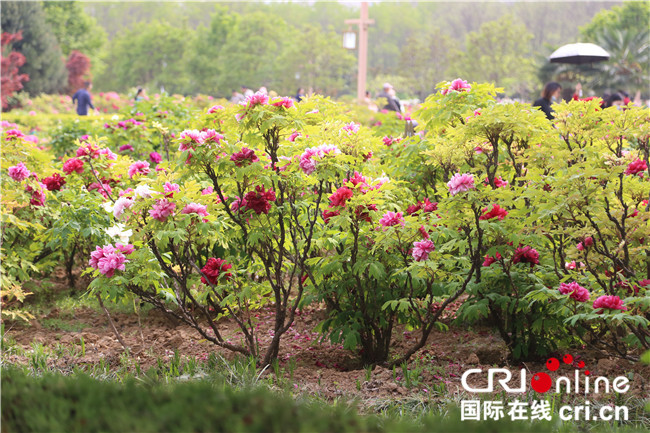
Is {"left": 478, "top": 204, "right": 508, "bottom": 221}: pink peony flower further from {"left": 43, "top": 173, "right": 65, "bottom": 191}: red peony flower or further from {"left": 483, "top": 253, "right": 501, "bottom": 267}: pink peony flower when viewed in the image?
{"left": 43, "top": 173, "right": 65, "bottom": 191}: red peony flower

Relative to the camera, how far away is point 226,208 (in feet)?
12.6

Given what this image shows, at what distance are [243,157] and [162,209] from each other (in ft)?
1.76

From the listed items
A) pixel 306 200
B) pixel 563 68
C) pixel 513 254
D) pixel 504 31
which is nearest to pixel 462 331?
pixel 513 254

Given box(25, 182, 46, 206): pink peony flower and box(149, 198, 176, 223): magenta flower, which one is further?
box(25, 182, 46, 206): pink peony flower

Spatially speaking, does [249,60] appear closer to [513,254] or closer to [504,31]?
[504,31]

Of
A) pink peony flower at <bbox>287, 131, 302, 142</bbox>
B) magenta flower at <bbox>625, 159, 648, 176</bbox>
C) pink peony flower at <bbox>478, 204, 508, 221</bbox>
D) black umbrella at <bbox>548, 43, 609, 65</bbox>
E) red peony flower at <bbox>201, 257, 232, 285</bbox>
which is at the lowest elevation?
red peony flower at <bbox>201, 257, 232, 285</bbox>

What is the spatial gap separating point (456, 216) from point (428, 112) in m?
1.24

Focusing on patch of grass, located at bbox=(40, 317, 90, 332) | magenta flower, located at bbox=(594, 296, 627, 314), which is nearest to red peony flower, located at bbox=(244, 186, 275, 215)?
magenta flower, located at bbox=(594, 296, 627, 314)

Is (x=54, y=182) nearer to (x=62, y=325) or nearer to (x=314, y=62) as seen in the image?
(x=62, y=325)

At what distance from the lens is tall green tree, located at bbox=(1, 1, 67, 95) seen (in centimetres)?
3556

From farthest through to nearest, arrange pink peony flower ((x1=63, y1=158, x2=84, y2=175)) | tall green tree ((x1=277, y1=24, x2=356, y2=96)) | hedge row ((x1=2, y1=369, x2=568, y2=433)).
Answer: tall green tree ((x1=277, y1=24, x2=356, y2=96)) < pink peony flower ((x1=63, y1=158, x2=84, y2=175)) < hedge row ((x1=2, y1=369, x2=568, y2=433))

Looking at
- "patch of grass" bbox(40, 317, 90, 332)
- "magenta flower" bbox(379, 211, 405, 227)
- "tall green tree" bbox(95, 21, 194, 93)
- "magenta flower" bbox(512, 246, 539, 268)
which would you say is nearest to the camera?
"magenta flower" bbox(379, 211, 405, 227)

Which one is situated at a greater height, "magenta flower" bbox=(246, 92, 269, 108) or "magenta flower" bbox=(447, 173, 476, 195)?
"magenta flower" bbox=(246, 92, 269, 108)

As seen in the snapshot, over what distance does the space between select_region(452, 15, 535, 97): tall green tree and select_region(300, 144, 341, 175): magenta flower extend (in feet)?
152
